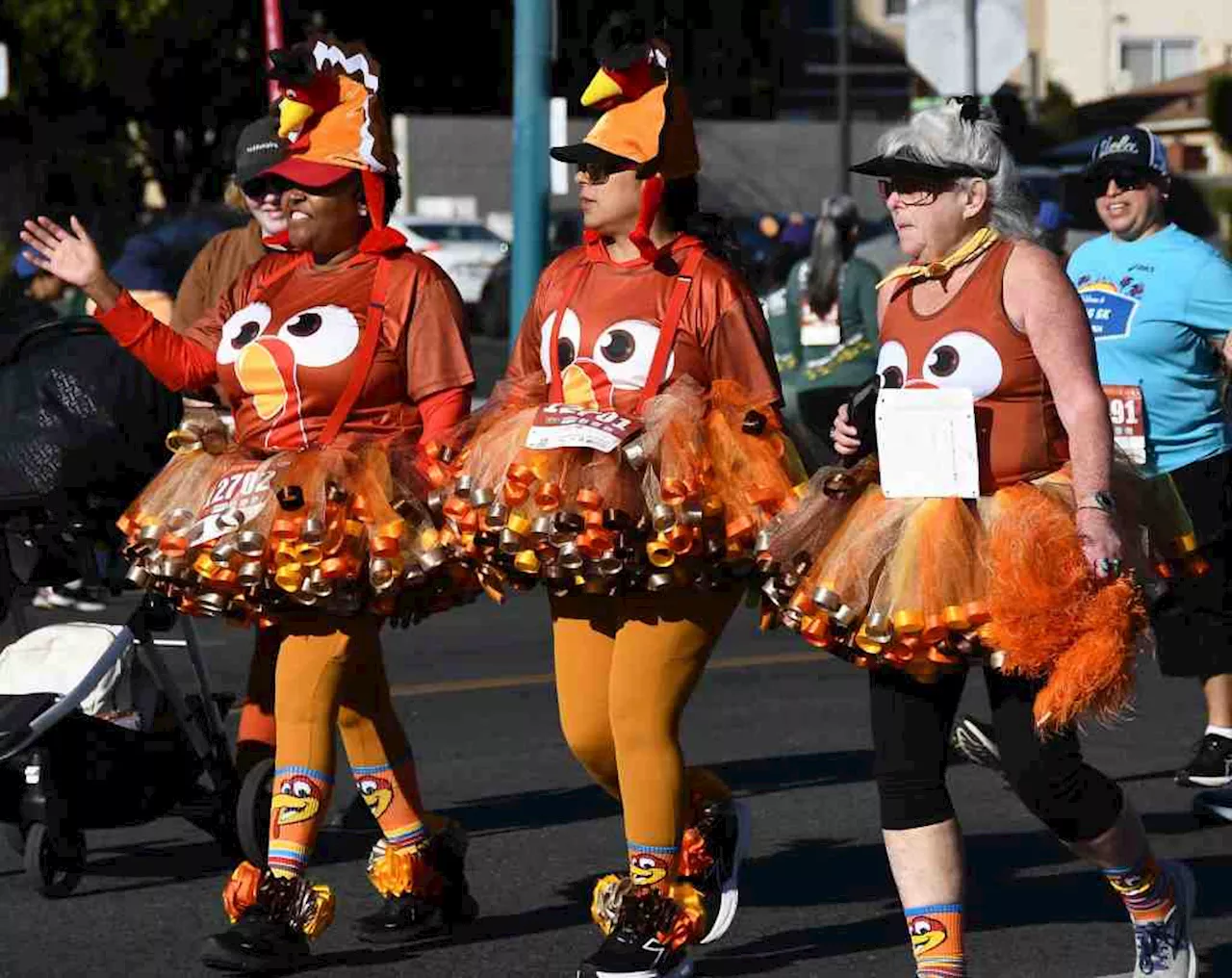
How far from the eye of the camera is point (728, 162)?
48562 mm

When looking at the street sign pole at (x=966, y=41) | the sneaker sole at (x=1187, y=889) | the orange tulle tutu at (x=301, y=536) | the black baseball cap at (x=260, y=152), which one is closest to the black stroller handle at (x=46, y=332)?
the black baseball cap at (x=260, y=152)

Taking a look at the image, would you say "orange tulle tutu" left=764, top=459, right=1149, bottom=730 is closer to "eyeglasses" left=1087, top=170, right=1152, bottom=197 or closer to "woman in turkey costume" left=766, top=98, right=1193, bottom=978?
"woman in turkey costume" left=766, top=98, right=1193, bottom=978

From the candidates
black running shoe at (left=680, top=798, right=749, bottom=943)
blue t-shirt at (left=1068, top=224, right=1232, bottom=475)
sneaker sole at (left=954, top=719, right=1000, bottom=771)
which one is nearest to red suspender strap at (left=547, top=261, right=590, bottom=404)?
black running shoe at (left=680, top=798, right=749, bottom=943)

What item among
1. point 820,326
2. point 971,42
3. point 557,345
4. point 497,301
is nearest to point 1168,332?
point 557,345

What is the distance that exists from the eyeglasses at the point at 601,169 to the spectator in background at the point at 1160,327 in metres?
2.20

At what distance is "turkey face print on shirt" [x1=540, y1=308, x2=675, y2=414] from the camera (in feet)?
18.6

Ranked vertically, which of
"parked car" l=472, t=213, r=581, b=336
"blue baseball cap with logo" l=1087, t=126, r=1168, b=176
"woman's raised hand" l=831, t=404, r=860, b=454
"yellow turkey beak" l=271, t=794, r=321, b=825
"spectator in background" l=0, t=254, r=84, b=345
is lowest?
"parked car" l=472, t=213, r=581, b=336

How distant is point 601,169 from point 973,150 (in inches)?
34.7

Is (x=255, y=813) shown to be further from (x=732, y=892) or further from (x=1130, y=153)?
(x=1130, y=153)

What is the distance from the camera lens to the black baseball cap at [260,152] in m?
5.95

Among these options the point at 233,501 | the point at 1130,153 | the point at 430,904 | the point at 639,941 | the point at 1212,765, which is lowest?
the point at 1212,765

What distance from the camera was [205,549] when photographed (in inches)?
225

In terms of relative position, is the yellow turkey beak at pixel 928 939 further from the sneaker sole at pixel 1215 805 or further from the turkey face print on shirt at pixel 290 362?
the sneaker sole at pixel 1215 805

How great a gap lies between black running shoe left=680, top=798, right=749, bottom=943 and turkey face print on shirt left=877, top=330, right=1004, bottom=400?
115 cm
